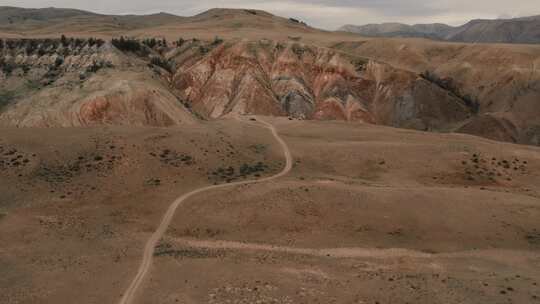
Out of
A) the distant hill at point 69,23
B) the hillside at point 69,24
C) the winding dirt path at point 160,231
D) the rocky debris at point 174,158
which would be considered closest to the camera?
the winding dirt path at point 160,231

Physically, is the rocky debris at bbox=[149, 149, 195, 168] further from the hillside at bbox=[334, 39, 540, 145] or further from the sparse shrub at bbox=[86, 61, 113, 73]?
the hillside at bbox=[334, 39, 540, 145]

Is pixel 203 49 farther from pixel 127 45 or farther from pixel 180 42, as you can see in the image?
pixel 127 45

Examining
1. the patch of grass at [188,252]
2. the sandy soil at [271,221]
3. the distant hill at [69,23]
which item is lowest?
the patch of grass at [188,252]

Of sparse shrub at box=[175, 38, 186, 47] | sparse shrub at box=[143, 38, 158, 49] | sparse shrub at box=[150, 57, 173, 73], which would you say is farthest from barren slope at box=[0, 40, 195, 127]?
sparse shrub at box=[175, 38, 186, 47]

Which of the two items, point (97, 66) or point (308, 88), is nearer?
point (97, 66)

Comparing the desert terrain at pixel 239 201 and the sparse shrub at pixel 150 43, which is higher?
the sparse shrub at pixel 150 43

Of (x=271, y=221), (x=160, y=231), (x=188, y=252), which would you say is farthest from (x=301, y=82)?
(x=188, y=252)

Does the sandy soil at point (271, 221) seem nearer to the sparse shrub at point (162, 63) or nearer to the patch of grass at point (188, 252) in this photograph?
the patch of grass at point (188, 252)

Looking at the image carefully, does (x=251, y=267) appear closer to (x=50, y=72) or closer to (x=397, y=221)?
(x=397, y=221)

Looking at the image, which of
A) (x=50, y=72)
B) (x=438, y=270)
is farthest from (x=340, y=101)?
(x=438, y=270)

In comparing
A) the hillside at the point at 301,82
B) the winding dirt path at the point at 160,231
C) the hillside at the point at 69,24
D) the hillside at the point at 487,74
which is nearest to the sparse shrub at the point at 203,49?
the hillside at the point at 301,82
